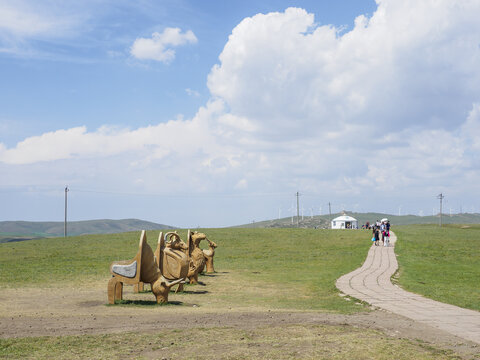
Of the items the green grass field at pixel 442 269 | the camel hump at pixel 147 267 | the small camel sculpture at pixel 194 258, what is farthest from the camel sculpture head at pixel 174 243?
the green grass field at pixel 442 269

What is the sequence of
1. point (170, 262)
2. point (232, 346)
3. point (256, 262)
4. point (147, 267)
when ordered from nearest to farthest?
1. point (232, 346)
2. point (147, 267)
3. point (170, 262)
4. point (256, 262)

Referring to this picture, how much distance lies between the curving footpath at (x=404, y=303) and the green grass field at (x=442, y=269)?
0.77m

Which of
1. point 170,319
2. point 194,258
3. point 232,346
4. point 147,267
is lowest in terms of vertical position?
point 170,319

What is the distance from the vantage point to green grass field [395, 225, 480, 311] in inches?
703

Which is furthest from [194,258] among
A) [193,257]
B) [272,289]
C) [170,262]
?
[272,289]

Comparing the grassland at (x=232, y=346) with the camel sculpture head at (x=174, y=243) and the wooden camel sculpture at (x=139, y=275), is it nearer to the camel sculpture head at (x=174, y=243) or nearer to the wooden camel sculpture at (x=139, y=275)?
the wooden camel sculpture at (x=139, y=275)

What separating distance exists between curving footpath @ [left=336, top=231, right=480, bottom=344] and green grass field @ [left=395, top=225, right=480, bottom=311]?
0.77 meters

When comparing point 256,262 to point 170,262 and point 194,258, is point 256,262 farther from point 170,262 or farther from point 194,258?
point 170,262

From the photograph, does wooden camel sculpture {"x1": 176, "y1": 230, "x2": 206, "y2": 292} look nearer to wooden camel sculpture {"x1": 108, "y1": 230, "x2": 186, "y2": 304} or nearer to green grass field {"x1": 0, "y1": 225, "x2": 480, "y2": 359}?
green grass field {"x1": 0, "y1": 225, "x2": 480, "y2": 359}

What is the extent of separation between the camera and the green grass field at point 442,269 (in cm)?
1786

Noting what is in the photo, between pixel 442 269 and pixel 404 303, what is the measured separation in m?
13.8

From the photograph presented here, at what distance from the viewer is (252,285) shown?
859 inches

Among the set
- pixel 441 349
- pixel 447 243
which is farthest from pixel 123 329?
pixel 447 243

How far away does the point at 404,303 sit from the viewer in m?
15.3
